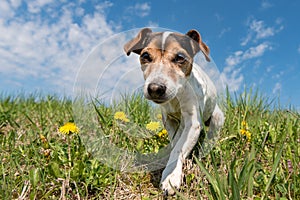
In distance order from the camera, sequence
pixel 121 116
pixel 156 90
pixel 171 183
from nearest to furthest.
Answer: pixel 156 90 < pixel 171 183 < pixel 121 116

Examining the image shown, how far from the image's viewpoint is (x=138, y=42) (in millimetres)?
2729

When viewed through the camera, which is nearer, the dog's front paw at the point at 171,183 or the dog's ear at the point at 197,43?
the dog's front paw at the point at 171,183

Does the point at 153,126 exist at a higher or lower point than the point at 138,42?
lower

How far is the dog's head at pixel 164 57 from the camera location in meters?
2.33

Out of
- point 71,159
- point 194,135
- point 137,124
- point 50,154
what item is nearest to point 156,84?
point 194,135

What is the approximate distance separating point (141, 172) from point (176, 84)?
33.8 inches

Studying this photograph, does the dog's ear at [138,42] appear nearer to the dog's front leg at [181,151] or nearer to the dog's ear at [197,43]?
the dog's ear at [197,43]

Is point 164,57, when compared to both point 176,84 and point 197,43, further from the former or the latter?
point 197,43

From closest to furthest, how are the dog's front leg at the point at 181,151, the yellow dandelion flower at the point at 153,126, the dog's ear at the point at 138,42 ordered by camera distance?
the dog's front leg at the point at 181,151 < the dog's ear at the point at 138,42 < the yellow dandelion flower at the point at 153,126

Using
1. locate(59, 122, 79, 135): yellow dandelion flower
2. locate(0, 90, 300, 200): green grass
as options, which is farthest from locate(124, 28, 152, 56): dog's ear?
locate(59, 122, 79, 135): yellow dandelion flower

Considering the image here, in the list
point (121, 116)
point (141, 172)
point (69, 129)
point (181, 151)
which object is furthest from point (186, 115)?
point (69, 129)

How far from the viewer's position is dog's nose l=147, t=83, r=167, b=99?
7.47ft

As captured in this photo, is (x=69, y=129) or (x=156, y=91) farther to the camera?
(x=69, y=129)

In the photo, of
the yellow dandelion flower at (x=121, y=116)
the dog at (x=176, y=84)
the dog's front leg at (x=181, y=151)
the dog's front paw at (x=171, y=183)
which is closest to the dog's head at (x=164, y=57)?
the dog at (x=176, y=84)
